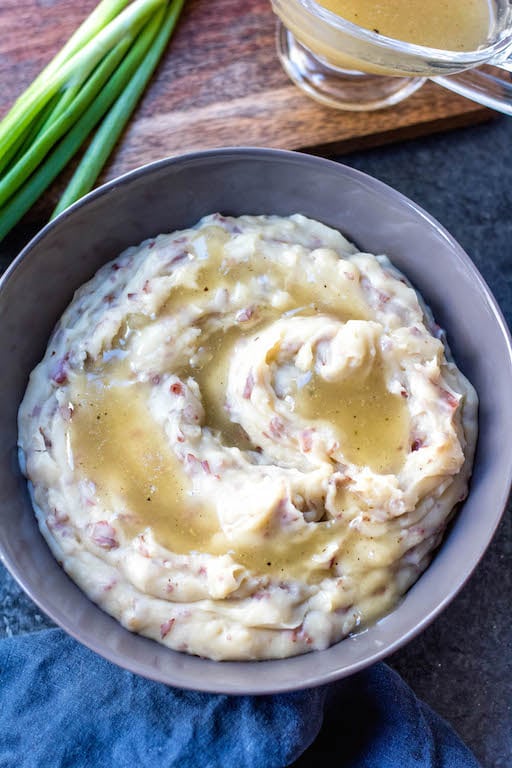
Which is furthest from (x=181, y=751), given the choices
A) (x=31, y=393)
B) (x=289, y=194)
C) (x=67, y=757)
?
(x=289, y=194)

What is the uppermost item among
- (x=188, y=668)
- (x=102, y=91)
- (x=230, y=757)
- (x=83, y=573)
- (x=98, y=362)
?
(x=102, y=91)

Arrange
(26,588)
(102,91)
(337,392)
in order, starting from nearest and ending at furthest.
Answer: (26,588), (337,392), (102,91)

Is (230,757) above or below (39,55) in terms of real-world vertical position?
below

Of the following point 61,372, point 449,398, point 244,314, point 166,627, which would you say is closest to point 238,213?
point 244,314

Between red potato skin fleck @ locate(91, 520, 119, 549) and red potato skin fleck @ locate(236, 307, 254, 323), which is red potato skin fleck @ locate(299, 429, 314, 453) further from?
red potato skin fleck @ locate(91, 520, 119, 549)

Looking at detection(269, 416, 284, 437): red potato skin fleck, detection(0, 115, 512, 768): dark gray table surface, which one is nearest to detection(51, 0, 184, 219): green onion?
detection(0, 115, 512, 768): dark gray table surface

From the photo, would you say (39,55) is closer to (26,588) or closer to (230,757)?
(26,588)
